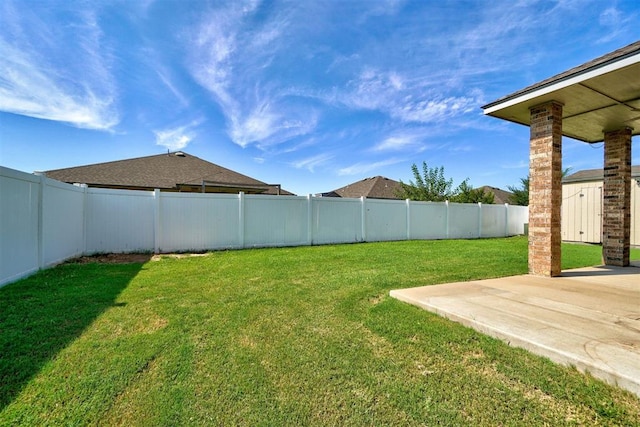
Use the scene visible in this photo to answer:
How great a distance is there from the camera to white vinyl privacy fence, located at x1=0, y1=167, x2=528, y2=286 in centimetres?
482

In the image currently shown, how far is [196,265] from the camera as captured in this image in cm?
639

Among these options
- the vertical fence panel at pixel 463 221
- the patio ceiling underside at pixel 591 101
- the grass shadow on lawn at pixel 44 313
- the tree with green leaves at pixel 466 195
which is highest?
the patio ceiling underside at pixel 591 101

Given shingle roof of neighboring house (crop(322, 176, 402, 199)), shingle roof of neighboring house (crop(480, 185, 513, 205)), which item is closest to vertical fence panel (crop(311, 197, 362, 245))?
shingle roof of neighboring house (crop(322, 176, 402, 199))

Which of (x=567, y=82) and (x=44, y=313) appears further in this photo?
(x=567, y=82)

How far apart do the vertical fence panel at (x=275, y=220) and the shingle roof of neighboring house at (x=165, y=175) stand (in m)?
4.50

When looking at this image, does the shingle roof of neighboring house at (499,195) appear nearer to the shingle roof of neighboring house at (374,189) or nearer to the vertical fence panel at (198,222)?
the shingle roof of neighboring house at (374,189)

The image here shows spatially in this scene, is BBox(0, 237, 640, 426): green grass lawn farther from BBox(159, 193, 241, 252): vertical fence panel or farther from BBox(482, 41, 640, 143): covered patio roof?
BBox(159, 193, 241, 252): vertical fence panel

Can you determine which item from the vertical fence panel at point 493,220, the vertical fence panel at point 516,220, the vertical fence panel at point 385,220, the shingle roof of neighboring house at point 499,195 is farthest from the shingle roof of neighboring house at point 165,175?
the shingle roof of neighboring house at point 499,195

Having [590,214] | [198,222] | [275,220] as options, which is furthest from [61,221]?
[590,214]

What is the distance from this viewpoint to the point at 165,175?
45.7ft

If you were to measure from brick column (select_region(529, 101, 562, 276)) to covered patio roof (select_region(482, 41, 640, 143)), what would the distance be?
33 cm

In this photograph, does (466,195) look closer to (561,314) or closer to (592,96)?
(592,96)

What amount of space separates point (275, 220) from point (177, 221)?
290 centimetres

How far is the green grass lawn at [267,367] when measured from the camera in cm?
167
